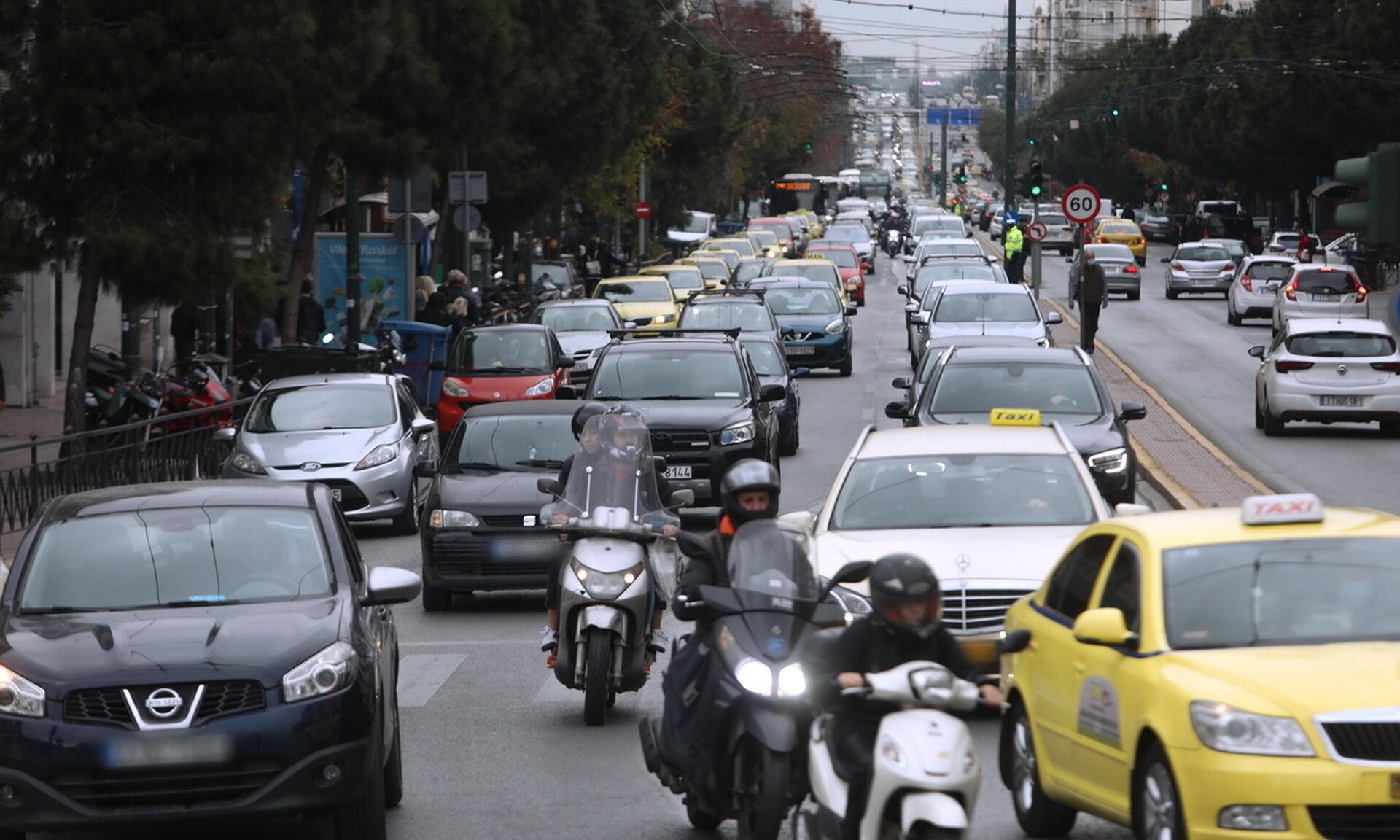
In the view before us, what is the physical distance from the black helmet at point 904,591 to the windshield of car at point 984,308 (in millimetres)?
24859

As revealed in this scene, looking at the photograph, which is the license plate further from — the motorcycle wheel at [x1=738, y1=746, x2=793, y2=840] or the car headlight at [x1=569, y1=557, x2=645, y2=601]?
the car headlight at [x1=569, y1=557, x2=645, y2=601]

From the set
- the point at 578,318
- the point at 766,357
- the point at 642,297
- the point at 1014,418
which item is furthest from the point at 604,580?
the point at 642,297

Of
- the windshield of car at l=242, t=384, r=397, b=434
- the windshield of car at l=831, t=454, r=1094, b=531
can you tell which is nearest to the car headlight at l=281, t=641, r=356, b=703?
the windshield of car at l=831, t=454, r=1094, b=531

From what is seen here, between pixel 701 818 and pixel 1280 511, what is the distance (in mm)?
2643

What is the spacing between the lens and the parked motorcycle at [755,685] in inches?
307

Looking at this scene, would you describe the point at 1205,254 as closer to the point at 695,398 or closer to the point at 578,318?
the point at 578,318

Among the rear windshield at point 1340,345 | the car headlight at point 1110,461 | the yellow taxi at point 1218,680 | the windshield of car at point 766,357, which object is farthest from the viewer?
the rear windshield at point 1340,345

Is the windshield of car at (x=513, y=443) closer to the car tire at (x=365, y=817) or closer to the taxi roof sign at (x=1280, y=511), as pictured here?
Result: the car tire at (x=365, y=817)

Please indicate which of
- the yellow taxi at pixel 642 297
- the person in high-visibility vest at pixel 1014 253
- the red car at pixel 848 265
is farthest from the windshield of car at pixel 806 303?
the person in high-visibility vest at pixel 1014 253

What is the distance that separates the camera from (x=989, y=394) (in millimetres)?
19594

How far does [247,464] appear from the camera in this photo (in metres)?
21.0

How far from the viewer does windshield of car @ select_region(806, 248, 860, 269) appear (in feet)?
189

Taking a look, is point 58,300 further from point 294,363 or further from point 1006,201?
point 1006,201

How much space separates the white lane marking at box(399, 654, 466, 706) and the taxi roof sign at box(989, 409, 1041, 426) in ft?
15.1
